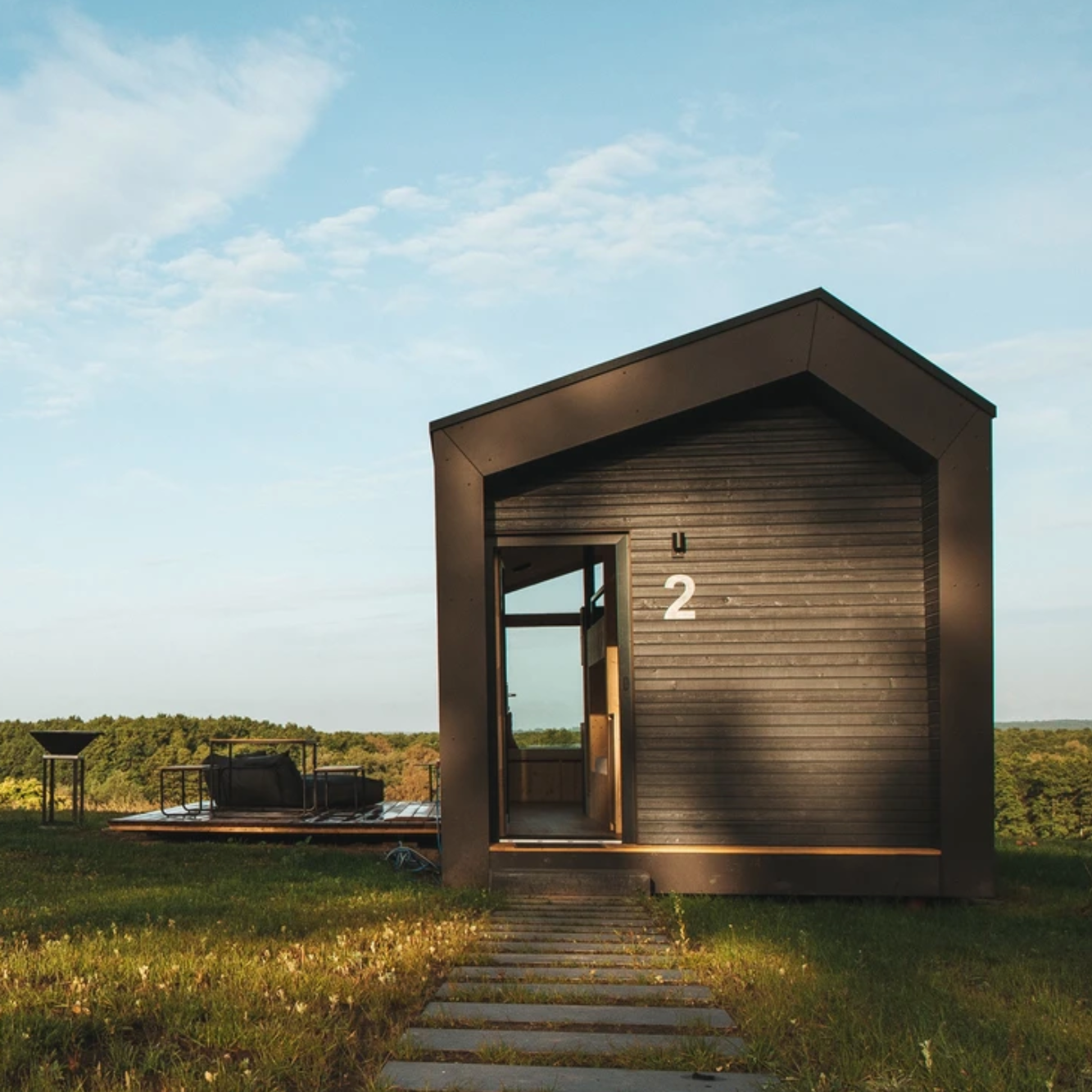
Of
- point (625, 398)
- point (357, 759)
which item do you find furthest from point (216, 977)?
point (357, 759)

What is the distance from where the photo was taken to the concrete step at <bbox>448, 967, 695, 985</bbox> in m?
5.09

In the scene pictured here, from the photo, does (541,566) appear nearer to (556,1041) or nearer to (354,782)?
(354,782)

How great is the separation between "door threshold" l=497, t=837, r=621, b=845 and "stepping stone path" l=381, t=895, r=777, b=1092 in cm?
249

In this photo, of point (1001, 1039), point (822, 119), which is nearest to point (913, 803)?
point (1001, 1039)

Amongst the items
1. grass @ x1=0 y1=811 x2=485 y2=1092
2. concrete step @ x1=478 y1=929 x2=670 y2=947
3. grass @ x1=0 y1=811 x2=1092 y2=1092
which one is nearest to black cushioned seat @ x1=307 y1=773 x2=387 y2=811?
grass @ x1=0 y1=811 x2=485 y2=1092

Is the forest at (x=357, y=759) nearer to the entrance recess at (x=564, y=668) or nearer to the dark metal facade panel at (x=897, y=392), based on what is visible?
the entrance recess at (x=564, y=668)

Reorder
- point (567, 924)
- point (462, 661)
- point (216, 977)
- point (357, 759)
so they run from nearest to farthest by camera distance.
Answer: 1. point (216, 977)
2. point (567, 924)
3. point (462, 661)
4. point (357, 759)

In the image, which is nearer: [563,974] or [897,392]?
[563,974]

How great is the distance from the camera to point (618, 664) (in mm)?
9000

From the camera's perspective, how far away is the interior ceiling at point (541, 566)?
10.5 m

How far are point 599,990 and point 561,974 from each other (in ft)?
1.20

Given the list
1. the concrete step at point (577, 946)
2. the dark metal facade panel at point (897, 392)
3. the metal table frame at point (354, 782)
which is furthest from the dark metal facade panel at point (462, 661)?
the metal table frame at point (354, 782)

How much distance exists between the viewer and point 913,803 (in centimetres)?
873

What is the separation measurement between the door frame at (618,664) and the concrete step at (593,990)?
3.76 meters
